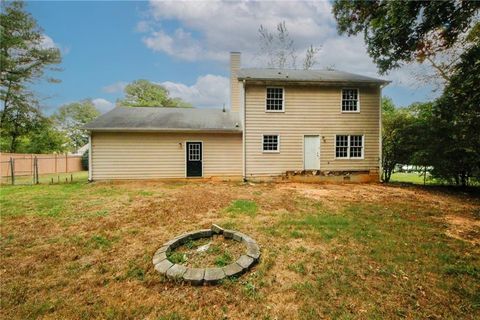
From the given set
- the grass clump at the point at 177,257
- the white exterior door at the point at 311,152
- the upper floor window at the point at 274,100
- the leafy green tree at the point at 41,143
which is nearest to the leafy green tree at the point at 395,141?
the white exterior door at the point at 311,152

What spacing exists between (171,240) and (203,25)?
11.9 m

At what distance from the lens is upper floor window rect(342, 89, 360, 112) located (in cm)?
1223

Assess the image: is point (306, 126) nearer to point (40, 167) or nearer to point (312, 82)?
point (312, 82)

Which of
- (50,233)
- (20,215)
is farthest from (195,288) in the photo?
(20,215)

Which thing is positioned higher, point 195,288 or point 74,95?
point 74,95

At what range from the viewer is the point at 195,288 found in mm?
2900

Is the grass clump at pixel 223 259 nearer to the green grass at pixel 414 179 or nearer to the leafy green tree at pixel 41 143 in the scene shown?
the green grass at pixel 414 179

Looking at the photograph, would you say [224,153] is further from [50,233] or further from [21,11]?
[21,11]

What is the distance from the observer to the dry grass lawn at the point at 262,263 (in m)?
2.57

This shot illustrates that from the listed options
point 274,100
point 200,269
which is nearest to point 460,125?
point 274,100

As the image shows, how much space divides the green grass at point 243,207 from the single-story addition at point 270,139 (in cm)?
474

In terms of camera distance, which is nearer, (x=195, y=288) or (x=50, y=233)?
(x=195, y=288)

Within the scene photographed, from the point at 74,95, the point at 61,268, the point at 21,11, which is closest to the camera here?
the point at 61,268

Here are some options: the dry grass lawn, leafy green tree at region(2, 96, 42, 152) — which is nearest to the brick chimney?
the dry grass lawn
